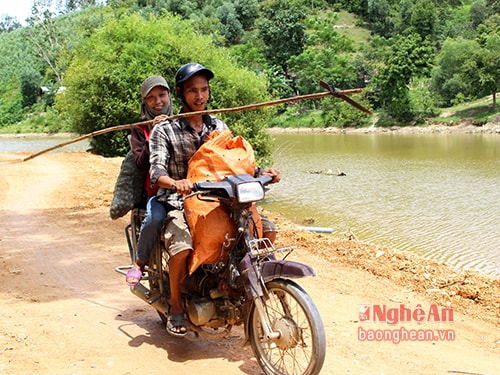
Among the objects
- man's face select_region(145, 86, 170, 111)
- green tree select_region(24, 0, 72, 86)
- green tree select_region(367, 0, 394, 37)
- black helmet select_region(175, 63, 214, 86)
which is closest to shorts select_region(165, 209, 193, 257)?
black helmet select_region(175, 63, 214, 86)

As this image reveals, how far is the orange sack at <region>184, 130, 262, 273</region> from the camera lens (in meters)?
3.75

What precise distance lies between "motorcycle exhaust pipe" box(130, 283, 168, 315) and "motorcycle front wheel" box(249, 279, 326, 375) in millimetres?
839

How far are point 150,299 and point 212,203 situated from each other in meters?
1.14

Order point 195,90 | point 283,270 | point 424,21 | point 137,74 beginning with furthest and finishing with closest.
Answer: point 424,21, point 137,74, point 195,90, point 283,270

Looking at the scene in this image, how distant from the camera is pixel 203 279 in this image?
3994 millimetres

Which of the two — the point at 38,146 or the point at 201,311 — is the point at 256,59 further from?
the point at 201,311

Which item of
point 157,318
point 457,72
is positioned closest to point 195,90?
point 157,318

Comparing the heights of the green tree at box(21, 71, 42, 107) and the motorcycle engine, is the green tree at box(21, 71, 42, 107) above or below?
above

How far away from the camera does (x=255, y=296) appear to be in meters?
3.55

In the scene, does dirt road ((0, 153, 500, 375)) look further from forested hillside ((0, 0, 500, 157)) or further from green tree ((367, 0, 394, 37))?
green tree ((367, 0, 394, 37))

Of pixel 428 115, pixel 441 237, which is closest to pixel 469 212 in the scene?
pixel 441 237

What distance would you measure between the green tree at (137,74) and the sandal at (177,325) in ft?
44.1

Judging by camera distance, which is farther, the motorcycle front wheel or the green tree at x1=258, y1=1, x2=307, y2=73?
the green tree at x1=258, y1=1, x2=307, y2=73

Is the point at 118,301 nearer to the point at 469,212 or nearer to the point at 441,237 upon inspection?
the point at 441,237
